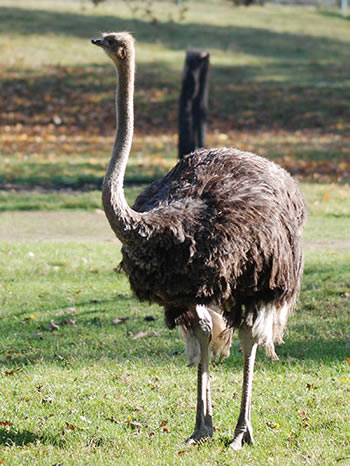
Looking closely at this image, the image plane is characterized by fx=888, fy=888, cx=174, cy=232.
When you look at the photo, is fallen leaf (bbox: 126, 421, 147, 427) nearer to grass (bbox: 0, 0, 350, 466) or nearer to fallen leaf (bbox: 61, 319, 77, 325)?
grass (bbox: 0, 0, 350, 466)

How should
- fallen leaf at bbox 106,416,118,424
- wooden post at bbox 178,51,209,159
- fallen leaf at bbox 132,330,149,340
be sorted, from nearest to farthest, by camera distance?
fallen leaf at bbox 106,416,118,424
fallen leaf at bbox 132,330,149,340
wooden post at bbox 178,51,209,159

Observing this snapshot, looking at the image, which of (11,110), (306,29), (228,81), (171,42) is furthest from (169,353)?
(306,29)

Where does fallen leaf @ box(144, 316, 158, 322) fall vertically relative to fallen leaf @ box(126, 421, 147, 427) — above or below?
below

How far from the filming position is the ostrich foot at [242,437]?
5.67 metres

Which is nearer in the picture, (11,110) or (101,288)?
(101,288)

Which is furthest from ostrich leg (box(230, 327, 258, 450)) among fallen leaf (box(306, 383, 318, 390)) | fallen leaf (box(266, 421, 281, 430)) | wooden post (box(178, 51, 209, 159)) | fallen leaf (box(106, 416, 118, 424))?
wooden post (box(178, 51, 209, 159))

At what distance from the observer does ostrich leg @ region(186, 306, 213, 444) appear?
5.68 m

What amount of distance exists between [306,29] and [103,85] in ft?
41.0

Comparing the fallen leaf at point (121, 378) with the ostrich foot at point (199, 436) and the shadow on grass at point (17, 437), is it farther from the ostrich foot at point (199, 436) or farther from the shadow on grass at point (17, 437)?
the ostrich foot at point (199, 436)

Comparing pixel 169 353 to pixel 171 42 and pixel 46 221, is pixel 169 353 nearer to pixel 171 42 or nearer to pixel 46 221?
pixel 46 221

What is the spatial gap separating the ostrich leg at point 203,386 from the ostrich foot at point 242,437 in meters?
0.17

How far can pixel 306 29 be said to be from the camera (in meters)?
37.2

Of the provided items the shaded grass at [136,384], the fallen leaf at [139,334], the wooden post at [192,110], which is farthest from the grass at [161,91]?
the fallen leaf at [139,334]

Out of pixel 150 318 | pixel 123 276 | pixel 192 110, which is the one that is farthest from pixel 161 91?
pixel 150 318
